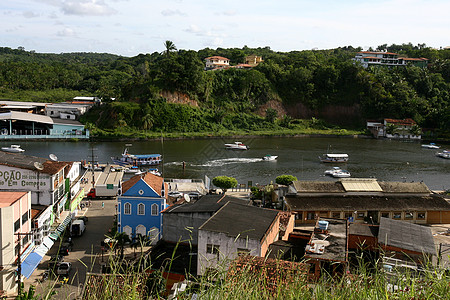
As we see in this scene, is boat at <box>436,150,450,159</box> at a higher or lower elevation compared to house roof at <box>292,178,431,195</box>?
lower

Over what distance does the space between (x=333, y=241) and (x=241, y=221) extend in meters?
2.61

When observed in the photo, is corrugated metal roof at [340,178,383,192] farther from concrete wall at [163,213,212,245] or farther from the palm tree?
the palm tree

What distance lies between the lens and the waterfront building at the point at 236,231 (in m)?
11.3

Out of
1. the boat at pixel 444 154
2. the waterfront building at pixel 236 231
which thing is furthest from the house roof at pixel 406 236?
the boat at pixel 444 154

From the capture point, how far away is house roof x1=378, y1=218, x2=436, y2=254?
12.6 m

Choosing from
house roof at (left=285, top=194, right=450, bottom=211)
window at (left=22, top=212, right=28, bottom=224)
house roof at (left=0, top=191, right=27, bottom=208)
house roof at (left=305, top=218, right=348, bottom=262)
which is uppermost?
house roof at (left=0, top=191, right=27, bottom=208)

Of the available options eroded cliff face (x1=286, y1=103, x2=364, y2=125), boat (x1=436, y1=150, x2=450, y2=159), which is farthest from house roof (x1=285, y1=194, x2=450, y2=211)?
eroded cliff face (x1=286, y1=103, x2=364, y2=125)

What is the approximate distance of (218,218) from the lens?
12680 mm

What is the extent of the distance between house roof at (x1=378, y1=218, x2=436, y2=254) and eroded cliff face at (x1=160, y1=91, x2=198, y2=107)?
3879 centimetres

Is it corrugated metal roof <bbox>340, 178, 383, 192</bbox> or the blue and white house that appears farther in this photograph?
corrugated metal roof <bbox>340, 178, 383, 192</bbox>

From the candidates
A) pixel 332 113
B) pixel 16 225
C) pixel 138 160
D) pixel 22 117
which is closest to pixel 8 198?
pixel 16 225

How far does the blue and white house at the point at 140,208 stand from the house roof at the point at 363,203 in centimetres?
558

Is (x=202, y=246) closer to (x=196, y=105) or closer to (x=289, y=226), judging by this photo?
(x=289, y=226)

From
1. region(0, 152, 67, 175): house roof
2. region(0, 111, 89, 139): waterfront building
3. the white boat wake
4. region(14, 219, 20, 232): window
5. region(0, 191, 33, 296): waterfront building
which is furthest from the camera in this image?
region(0, 111, 89, 139): waterfront building
